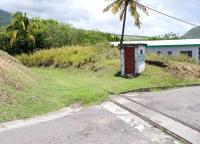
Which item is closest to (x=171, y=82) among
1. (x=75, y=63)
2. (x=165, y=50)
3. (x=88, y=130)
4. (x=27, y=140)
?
(x=75, y=63)

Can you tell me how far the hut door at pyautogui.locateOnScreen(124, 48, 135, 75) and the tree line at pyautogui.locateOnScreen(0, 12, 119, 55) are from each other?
1810 centimetres

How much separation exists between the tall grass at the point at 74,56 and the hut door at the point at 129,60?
5.75 m

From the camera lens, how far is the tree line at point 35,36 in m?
44.3

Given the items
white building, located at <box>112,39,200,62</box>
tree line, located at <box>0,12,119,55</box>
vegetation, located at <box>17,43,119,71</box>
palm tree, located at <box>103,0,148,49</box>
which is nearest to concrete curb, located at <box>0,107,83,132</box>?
vegetation, located at <box>17,43,119,71</box>

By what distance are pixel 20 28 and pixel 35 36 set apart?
5.44 feet

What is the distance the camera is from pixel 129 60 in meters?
26.2

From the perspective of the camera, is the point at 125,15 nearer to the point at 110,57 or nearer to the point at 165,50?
the point at 110,57

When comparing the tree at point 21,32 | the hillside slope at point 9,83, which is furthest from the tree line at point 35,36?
the hillside slope at point 9,83

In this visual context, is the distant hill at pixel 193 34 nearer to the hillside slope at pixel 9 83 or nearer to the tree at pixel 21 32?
the tree at pixel 21 32

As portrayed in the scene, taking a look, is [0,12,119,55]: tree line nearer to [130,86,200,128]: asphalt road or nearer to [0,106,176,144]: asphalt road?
[130,86,200,128]: asphalt road

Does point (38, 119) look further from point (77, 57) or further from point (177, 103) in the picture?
point (77, 57)

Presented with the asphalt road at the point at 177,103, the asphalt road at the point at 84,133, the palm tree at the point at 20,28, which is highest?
the palm tree at the point at 20,28

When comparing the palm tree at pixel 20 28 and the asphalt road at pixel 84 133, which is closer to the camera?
the asphalt road at pixel 84 133

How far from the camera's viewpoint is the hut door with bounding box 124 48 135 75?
2594 cm
